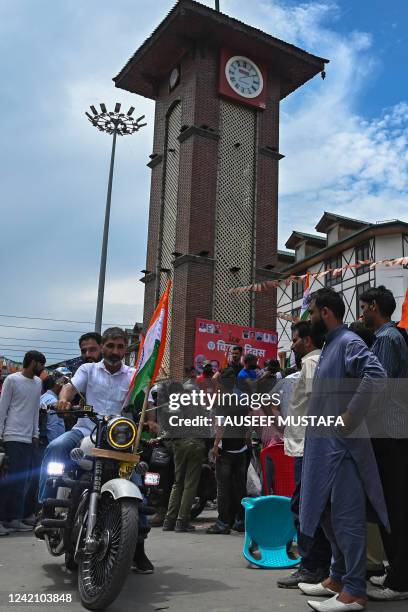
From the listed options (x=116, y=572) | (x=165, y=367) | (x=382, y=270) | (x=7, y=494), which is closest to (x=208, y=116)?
(x=165, y=367)

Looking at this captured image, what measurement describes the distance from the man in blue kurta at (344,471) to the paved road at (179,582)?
27cm

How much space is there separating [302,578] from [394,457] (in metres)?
1.06

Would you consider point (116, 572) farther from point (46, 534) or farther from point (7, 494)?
point (7, 494)

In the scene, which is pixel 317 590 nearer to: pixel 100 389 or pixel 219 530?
pixel 100 389

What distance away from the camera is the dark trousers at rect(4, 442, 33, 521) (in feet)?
21.6

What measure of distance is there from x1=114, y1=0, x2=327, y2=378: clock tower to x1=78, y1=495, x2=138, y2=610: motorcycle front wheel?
14.3m

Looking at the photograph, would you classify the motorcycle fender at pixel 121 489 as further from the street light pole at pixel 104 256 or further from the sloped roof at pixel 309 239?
the sloped roof at pixel 309 239

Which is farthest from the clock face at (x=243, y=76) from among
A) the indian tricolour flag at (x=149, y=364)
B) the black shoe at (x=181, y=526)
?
the indian tricolour flag at (x=149, y=364)

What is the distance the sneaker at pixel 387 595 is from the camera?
3547 mm

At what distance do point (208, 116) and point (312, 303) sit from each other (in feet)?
56.0

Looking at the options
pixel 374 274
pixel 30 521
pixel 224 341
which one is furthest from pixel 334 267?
pixel 30 521

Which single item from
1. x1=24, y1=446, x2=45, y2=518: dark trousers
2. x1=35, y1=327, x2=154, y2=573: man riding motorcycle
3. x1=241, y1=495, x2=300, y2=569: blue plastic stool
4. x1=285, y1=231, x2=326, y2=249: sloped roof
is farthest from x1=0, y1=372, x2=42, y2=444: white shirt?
x1=285, y1=231, x2=326, y2=249: sloped roof

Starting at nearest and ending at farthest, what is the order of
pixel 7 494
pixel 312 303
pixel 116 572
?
1. pixel 116 572
2. pixel 312 303
3. pixel 7 494

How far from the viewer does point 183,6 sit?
62.1 feet
